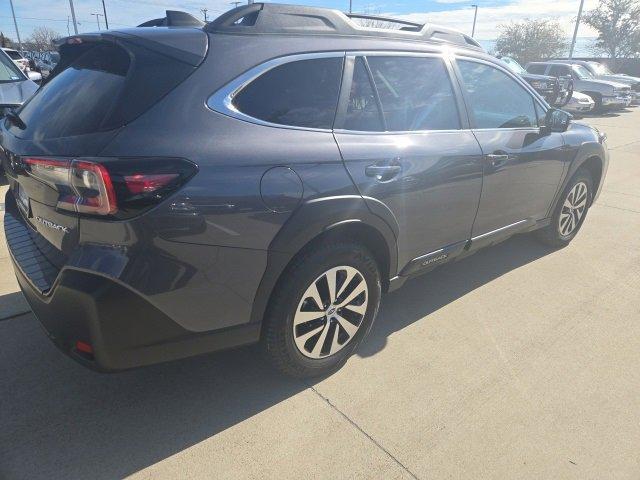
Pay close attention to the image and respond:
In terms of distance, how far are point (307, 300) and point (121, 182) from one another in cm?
104

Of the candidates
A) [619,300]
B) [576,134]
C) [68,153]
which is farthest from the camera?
[576,134]

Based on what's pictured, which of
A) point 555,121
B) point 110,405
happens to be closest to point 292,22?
point 110,405

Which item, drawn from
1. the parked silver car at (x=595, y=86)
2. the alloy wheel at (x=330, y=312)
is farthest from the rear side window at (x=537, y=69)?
the alloy wheel at (x=330, y=312)

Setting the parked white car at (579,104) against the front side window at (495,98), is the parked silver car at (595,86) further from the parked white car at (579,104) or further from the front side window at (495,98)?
the front side window at (495,98)

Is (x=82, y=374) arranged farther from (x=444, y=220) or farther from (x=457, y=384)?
(x=444, y=220)

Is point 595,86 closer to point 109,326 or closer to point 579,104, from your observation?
point 579,104

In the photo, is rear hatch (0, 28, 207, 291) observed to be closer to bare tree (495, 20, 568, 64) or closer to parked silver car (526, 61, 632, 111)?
parked silver car (526, 61, 632, 111)

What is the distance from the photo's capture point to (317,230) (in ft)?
7.46

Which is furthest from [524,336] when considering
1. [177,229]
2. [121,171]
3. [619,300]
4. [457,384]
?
[121,171]

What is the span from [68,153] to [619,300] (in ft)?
12.2

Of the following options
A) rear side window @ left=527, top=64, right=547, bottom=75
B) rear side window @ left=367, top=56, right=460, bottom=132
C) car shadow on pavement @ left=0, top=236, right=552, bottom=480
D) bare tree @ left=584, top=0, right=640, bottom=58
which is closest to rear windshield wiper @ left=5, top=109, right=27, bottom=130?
car shadow on pavement @ left=0, top=236, right=552, bottom=480

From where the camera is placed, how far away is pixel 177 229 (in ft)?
6.07

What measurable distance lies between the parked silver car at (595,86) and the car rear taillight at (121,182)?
20117 mm

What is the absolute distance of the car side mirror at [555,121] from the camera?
3848 mm
